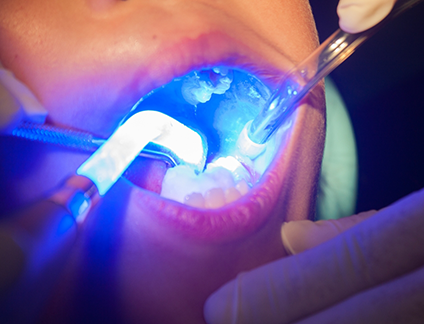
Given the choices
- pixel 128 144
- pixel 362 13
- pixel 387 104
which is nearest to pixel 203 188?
pixel 128 144

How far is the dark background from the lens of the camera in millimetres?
1117

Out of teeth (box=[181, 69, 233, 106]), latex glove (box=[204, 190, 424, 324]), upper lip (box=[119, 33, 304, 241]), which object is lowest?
latex glove (box=[204, 190, 424, 324])

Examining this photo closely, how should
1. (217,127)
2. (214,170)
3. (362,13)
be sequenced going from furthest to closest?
(217,127) < (214,170) < (362,13)

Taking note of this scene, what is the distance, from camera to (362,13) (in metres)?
0.57

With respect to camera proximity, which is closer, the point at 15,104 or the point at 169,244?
the point at 15,104

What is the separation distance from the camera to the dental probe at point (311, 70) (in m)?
0.64

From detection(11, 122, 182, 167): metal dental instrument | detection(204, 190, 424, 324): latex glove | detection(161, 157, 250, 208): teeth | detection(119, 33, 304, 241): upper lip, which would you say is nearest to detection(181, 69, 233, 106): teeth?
detection(119, 33, 304, 241): upper lip

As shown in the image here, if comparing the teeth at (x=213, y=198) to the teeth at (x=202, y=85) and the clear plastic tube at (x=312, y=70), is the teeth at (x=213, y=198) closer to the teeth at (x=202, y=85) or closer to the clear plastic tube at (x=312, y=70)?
the clear plastic tube at (x=312, y=70)

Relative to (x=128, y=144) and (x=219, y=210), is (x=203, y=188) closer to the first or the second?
(x=219, y=210)

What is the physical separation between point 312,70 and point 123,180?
53cm

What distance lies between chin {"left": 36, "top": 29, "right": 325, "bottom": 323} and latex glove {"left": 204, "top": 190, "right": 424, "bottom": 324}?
0.06 metres

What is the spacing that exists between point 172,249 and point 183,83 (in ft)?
1.79

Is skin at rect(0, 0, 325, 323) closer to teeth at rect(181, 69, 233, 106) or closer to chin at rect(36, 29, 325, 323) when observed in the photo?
chin at rect(36, 29, 325, 323)

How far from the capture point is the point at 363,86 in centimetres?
124
